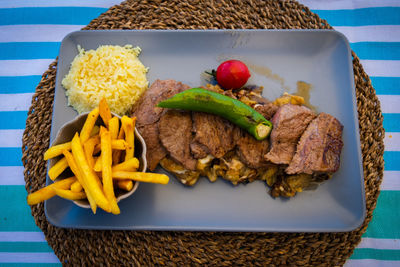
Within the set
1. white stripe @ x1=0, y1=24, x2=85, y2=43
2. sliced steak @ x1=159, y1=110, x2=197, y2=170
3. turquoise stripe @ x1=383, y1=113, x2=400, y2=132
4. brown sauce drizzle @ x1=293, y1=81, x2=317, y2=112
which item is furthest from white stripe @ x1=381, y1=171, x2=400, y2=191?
white stripe @ x1=0, y1=24, x2=85, y2=43

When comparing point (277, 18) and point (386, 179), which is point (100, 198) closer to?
point (277, 18)

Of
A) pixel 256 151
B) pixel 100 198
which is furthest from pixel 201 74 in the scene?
pixel 100 198

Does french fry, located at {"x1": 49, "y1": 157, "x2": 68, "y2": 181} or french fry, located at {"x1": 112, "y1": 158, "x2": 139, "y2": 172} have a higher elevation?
french fry, located at {"x1": 112, "y1": 158, "x2": 139, "y2": 172}

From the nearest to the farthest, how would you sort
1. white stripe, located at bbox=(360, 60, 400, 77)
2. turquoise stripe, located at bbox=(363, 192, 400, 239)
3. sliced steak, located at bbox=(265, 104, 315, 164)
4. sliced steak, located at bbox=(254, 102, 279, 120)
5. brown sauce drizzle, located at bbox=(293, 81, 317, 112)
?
1. sliced steak, located at bbox=(265, 104, 315, 164)
2. sliced steak, located at bbox=(254, 102, 279, 120)
3. brown sauce drizzle, located at bbox=(293, 81, 317, 112)
4. turquoise stripe, located at bbox=(363, 192, 400, 239)
5. white stripe, located at bbox=(360, 60, 400, 77)

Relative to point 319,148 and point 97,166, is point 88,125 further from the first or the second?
point 319,148

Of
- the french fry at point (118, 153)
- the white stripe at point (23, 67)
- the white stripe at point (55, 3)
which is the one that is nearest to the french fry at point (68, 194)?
the french fry at point (118, 153)

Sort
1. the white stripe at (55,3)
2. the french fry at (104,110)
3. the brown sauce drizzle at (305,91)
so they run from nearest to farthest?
the french fry at (104,110), the brown sauce drizzle at (305,91), the white stripe at (55,3)

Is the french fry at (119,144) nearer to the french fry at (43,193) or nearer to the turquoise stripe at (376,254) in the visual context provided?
the french fry at (43,193)

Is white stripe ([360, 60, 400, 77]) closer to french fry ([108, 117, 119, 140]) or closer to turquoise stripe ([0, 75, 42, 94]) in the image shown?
french fry ([108, 117, 119, 140])
